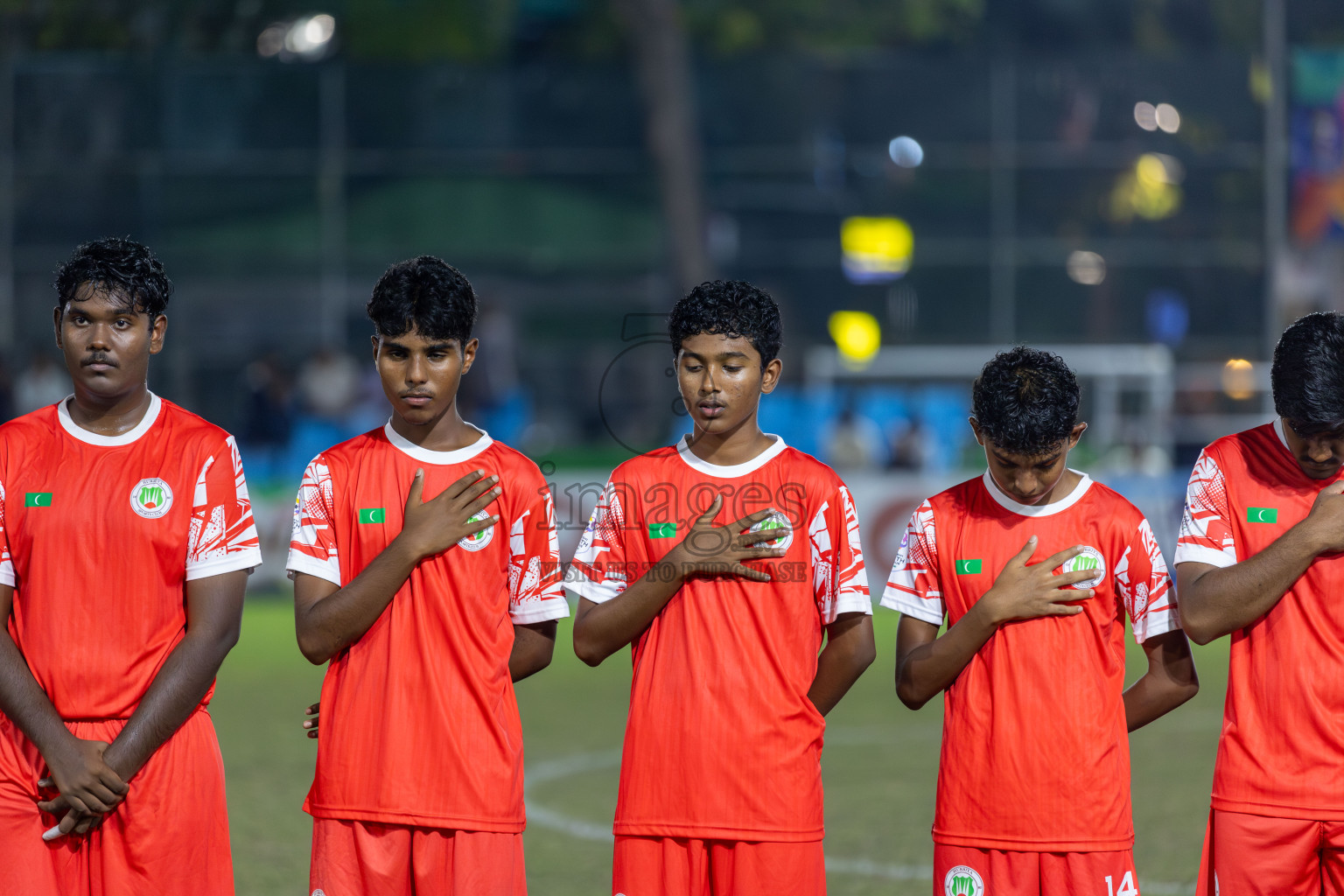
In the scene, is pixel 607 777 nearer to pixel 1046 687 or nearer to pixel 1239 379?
pixel 1046 687

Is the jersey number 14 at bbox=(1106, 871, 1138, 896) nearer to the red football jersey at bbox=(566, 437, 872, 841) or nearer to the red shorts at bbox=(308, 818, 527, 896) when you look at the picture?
the red football jersey at bbox=(566, 437, 872, 841)

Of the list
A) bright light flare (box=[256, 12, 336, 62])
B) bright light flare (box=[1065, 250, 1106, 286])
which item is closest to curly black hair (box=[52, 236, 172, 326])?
bright light flare (box=[1065, 250, 1106, 286])

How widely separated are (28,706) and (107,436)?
66 centimetres

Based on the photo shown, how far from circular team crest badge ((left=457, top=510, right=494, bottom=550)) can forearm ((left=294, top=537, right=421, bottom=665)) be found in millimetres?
135

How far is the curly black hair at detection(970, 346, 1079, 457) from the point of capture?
12.3 feet

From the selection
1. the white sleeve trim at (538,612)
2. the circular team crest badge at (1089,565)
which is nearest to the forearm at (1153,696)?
the circular team crest badge at (1089,565)

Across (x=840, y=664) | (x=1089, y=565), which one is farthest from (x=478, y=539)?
(x=1089, y=565)

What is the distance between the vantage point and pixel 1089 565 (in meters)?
3.87

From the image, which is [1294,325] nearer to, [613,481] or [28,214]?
[613,481]

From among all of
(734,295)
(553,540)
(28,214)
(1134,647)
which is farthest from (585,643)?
(28,214)

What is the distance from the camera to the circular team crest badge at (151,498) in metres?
3.71

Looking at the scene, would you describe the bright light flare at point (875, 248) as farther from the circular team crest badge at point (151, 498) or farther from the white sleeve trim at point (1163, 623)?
the circular team crest badge at point (151, 498)

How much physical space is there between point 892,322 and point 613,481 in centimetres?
2067

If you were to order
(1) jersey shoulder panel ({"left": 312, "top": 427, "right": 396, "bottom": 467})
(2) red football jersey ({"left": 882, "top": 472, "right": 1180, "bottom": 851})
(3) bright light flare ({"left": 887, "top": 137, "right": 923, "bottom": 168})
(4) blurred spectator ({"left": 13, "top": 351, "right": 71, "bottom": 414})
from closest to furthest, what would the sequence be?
(2) red football jersey ({"left": 882, "top": 472, "right": 1180, "bottom": 851})
(1) jersey shoulder panel ({"left": 312, "top": 427, "right": 396, "bottom": 467})
(4) blurred spectator ({"left": 13, "top": 351, "right": 71, "bottom": 414})
(3) bright light flare ({"left": 887, "top": 137, "right": 923, "bottom": 168})
